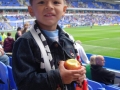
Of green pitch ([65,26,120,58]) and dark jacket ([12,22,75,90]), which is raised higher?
dark jacket ([12,22,75,90])

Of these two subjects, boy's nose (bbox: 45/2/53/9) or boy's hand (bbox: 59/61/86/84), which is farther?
boy's nose (bbox: 45/2/53/9)

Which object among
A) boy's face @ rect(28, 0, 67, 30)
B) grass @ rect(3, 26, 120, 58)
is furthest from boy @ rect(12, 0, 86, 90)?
grass @ rect(3, 26, 120, 58)

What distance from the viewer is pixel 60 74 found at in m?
1.20

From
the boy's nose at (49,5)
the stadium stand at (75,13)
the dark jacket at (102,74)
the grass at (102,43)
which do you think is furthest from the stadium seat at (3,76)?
the stadium stand at (75,13)

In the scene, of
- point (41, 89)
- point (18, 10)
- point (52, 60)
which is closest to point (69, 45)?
point (52, 60)

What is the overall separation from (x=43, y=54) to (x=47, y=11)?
0.94 ft

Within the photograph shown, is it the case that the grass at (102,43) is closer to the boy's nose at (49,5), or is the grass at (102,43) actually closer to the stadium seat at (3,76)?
the stadium seat at (3,76)

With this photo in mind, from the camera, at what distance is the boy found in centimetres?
121

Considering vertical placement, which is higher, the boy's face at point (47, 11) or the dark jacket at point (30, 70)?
the boy's face at point (47, 11)

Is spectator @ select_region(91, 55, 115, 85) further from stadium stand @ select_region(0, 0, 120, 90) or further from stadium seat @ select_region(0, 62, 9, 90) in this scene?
stadium stand @ select_region(0, 0, 120, 90)

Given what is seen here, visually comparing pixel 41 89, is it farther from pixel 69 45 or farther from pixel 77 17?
pixel 77 17

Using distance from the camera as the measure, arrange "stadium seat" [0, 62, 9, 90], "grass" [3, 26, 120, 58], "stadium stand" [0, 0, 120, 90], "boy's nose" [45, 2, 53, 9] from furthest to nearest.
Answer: "stadium stand" [0, 0, 120, 90]
"grass" [3, 26, 120, 58]
"stadium seat" [0, 62, 9, 90]
"boy's nose" [45, 2, 53, 9]

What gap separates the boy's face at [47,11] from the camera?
1306 millimetres

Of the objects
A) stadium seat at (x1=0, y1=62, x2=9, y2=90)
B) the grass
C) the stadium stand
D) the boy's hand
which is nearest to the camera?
the boy's hand
